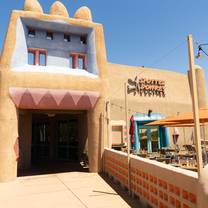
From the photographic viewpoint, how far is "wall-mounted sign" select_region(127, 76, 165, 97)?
2728cm

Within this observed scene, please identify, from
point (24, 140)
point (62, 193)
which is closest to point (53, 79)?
point (24, 140)

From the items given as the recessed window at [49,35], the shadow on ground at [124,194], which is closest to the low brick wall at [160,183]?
the shadow on ground at [124,194]

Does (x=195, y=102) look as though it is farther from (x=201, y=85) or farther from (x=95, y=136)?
(x=201, y=85)

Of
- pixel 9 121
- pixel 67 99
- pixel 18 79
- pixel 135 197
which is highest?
pixel 18 79

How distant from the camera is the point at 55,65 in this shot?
46.9 ft

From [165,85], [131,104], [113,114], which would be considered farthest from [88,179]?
[165,85]

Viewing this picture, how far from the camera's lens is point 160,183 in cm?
660

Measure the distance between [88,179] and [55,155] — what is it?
28.3ft

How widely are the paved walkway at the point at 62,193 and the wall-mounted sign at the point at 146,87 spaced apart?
52.9 feet

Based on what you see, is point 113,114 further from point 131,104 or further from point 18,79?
point 18,79

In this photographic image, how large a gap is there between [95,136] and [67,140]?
239 inches

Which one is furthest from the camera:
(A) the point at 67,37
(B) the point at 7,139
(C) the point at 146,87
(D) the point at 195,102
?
(C) the point at 146,87

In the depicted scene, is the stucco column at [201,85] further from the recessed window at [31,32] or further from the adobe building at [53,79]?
the recessed window at [31,32]

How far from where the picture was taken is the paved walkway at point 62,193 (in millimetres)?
8008
